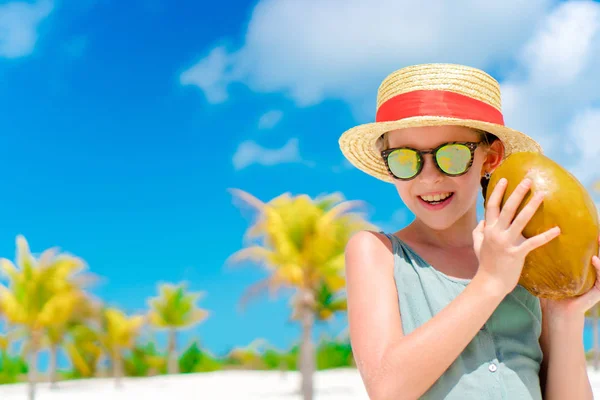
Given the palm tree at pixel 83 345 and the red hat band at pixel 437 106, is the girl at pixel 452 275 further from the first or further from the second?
the palm tree at pixel 83 345

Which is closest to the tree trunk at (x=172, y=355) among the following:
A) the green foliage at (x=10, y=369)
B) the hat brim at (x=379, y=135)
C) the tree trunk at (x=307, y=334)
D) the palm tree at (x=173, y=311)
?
the palm tree at (x=173, y=311)

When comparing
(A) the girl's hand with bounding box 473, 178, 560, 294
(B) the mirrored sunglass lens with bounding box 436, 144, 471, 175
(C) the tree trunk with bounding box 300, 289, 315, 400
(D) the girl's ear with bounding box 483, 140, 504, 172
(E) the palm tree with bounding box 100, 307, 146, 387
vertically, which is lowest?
(A) the girl's hand with bounding box 473, 178, 560, 294

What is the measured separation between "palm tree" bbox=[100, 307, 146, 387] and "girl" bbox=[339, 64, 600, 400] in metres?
31.0

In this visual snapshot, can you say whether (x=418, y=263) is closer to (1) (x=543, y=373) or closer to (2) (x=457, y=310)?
(2) (x=457, y=310)

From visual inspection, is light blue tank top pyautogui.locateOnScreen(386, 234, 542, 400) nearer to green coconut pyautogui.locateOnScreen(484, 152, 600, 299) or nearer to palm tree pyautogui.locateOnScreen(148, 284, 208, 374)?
green coconut pyautogui.locateOnScreen(484, 152, 600, 299)

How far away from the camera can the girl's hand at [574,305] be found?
76.0 inches

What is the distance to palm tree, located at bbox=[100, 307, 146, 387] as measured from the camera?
1255 inches

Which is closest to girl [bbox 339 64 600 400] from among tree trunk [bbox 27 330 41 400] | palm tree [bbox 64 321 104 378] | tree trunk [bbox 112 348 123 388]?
tree trunk [bbox 27 330 41 400]

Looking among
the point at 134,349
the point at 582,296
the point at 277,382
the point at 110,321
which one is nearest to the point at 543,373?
the point at 582,296

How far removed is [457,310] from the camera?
1752 millimetres

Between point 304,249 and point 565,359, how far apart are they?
1778cm

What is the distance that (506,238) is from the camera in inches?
66.7

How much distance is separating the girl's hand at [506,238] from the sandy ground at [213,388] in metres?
22.0

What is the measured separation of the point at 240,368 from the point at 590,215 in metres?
33.9
